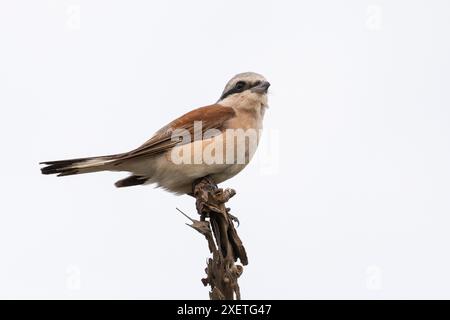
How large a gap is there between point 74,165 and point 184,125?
4.07ft

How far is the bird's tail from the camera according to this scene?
24.0ft

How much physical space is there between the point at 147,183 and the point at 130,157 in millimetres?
511

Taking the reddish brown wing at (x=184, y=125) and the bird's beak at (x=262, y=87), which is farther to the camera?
the bird's beak at (x=262, y=87)

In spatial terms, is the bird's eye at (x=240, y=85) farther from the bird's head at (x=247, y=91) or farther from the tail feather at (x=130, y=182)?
the tail feather at (x=130, y=182)

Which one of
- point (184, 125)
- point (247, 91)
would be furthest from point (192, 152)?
point (247, 91)

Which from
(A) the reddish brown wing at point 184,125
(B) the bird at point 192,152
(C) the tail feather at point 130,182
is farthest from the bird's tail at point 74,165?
(C) the tail feather at point 130,182

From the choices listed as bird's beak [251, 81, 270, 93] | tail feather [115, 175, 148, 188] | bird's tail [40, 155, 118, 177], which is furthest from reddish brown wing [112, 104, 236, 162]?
tail feather [115, 175, 148, 188]

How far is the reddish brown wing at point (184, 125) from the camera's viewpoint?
24.7 feet

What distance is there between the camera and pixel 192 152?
24.3 ft

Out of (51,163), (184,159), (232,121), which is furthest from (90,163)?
(232,121)

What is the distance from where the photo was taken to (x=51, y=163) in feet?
24.0

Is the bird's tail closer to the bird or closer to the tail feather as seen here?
the bird

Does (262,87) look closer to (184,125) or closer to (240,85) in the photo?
(240,85)

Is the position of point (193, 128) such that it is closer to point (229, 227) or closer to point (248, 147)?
point (248, 147)
